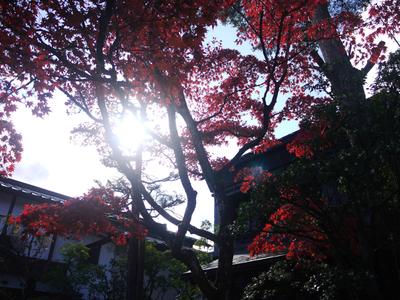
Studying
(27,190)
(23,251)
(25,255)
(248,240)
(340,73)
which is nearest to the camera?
(340,73)

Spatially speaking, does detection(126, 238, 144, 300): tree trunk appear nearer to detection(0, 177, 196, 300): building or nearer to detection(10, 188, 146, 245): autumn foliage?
detection(0, 177, 196, 300): building

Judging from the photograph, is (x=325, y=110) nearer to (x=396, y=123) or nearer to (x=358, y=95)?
(x=358, y=95)

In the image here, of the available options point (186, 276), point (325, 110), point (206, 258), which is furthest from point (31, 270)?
point (325, 110)

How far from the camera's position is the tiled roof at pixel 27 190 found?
17766mm

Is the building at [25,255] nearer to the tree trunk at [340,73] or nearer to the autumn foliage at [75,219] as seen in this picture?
the autumn foliage at [75,219]

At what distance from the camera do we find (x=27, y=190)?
2097 centimetres

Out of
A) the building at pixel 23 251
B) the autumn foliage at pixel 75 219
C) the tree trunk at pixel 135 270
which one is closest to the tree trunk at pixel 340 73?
the autumn foliage at pixel 75 219

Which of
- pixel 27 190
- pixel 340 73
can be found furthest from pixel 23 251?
pixel 340 73

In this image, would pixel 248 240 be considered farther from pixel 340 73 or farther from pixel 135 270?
pixel 340 73

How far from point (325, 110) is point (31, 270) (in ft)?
47.0

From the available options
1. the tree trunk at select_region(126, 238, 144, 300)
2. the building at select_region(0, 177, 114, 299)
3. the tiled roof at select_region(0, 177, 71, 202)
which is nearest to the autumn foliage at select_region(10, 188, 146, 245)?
the tree trunk at select_region(126, 238, 144, 300)

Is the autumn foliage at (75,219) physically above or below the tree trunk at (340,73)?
below

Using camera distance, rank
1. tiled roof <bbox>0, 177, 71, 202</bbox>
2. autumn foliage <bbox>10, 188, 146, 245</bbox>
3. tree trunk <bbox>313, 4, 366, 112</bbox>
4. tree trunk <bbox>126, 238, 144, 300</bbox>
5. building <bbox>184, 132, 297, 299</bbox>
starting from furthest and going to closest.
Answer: tiled roof <bbox>0, 177, 71, 202</bbox>
tree trunk <bbox>126, 238, 144, 300</bbox>
building <bbox>184, 132, 297, 299</bbox>
autumn foliage <bbox>10, 188, 146, 245</bbox>
tree trunk <bbox>313, 4, 366, 112</bbox>

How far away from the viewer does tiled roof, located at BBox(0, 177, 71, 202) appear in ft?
58.3
